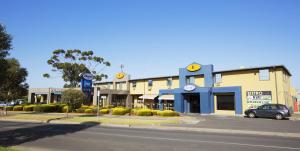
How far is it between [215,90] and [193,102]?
5124 mm

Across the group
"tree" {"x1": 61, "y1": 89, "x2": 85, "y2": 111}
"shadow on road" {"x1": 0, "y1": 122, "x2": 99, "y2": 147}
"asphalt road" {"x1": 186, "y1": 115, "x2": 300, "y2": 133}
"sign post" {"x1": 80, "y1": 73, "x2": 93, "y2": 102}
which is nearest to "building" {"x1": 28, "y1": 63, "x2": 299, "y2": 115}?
"sign post" {"x1": 80, "y1": 73, "x2": 93, "y2": 102}

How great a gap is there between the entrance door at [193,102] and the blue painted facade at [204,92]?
41cm

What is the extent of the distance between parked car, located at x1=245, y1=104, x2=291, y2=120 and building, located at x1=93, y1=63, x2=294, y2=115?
15.9 feet

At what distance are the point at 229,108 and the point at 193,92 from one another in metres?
5.71

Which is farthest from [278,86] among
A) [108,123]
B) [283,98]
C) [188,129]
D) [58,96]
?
[58,96]

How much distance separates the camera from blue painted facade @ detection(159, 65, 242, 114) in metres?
31.0

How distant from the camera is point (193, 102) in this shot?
36.6 metres

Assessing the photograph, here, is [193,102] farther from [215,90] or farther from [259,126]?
[259,126]

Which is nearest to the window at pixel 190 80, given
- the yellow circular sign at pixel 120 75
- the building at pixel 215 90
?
the building at pixel 215 90

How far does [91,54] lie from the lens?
55.2 meters

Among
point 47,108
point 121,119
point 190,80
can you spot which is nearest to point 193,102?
point 190,80

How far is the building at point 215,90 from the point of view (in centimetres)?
2919

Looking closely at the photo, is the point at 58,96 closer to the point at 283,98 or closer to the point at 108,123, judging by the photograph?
the point at 108,123

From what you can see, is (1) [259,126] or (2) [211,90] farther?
(2) [211,90]
